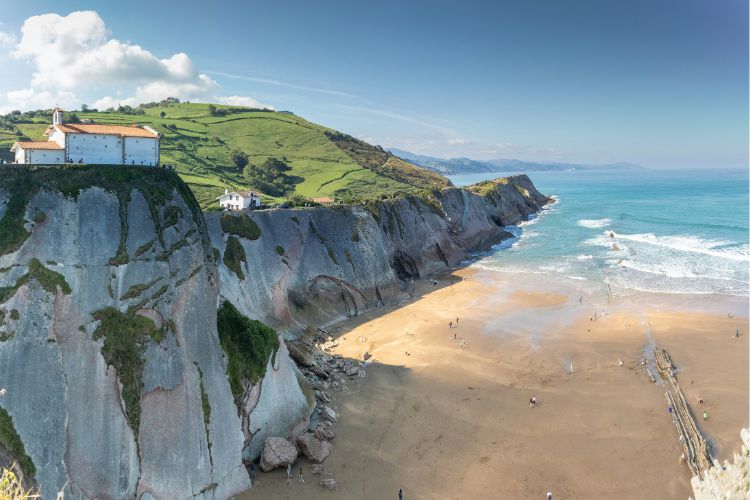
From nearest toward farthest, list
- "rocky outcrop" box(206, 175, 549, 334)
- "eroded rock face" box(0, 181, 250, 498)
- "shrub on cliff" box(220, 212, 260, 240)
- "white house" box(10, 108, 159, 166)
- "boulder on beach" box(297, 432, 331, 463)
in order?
"eroded rock face" box(0, 181, 250, 498)
"boulder on beach" box(297, 432, 331, 463)
"white house" box(10, 108, 159, 166)
"rocky outcrop" box(206, 175, 549, 334)
"shrub on cliff" box(220, 212, 260, 240)

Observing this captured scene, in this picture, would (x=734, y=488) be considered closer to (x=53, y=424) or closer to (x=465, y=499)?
(x=465, y=499)

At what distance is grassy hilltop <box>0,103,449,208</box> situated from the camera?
83375 millimetres

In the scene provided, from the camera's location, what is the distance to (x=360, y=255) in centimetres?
5550

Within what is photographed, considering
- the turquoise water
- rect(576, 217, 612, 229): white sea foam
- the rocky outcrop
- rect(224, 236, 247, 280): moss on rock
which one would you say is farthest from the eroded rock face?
rect(576, 217, 612, 229): white sea foam

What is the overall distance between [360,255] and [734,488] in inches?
1694

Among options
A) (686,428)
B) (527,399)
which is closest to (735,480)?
(686,428)

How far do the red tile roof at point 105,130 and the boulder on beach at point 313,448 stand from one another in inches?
876

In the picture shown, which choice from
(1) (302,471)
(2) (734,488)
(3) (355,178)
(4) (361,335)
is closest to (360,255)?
(4) (361,335)

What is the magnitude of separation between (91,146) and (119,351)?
15.3m

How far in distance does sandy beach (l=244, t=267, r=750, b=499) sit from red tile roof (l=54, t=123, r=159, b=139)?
2278cm

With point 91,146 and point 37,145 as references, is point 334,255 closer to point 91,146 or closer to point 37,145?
point 91,146

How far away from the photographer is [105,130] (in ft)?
103

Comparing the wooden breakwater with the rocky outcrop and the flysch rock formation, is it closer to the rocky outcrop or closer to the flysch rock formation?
the flysch rock formation

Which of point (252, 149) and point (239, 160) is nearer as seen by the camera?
point (239, 160)
